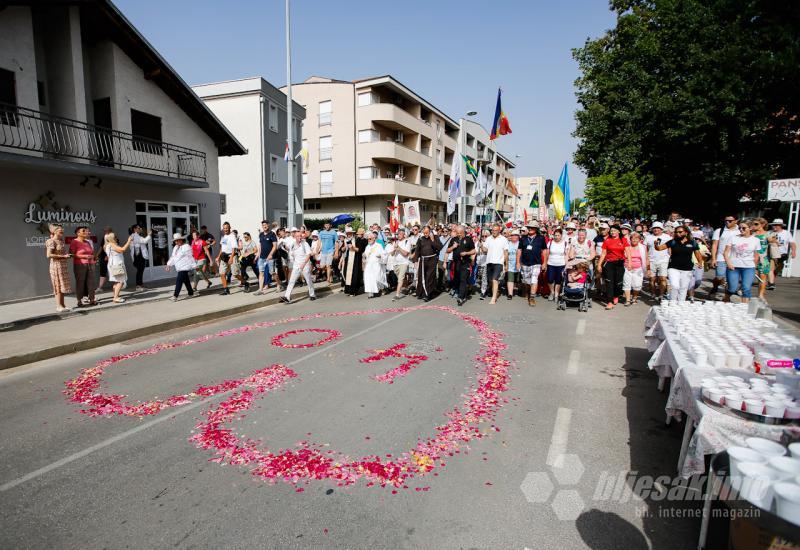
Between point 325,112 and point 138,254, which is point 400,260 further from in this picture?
point 325,112

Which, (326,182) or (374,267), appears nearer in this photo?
(374,267)

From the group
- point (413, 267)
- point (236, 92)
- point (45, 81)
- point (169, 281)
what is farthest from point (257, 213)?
point (413, 267)

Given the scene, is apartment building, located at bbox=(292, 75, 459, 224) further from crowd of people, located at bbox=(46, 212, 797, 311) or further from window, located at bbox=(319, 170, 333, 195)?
crowd of people, located at bbox=(46, 212, 797, 311)

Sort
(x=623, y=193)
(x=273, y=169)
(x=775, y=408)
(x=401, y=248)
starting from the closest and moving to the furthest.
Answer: (x=775, y=408) → (x=401, y=248) → (x=623, y=193) → (x=273, y=169)

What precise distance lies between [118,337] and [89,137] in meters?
8.49

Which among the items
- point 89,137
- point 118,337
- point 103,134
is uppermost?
point 103,134

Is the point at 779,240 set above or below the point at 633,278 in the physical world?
above

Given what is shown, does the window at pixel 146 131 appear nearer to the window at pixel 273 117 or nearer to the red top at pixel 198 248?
the red top at pixel 198 248

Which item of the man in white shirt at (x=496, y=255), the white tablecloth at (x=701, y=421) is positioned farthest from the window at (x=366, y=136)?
the white tablecloth at (x=701, y=421)

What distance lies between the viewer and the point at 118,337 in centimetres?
821

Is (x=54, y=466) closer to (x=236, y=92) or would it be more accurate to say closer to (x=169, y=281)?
(x=169, y=281)

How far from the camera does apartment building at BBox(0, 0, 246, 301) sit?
11742mm

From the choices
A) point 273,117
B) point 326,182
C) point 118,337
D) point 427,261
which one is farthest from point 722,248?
point 326,182

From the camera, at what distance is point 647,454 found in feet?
12.4
